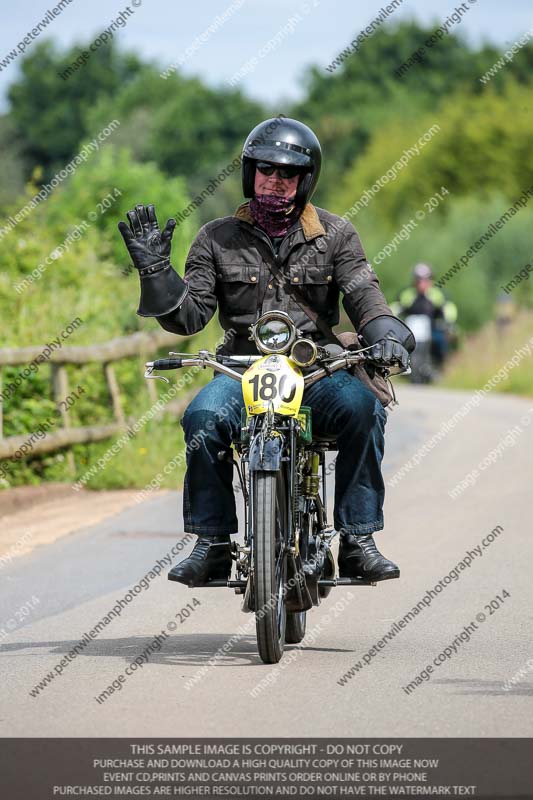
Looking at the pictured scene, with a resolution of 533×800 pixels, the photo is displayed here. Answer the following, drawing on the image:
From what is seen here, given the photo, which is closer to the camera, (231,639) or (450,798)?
(450,798)

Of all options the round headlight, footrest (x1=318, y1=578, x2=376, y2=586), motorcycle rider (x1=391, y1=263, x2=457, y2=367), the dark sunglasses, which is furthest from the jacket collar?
motorcycle rider (x1=391, y1=263, x2=457, y2=367)

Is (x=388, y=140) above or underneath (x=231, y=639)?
above

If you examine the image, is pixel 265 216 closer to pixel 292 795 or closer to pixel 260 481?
pixel 260 481

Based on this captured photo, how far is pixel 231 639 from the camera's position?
Result: 279 inches

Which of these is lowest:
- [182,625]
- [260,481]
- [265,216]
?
[182,625]

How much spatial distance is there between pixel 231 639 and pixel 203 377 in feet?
31.7

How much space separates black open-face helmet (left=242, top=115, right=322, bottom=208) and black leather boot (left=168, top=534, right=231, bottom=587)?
1534mm

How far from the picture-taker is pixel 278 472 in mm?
6094

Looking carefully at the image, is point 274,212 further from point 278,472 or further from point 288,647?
point 288,647

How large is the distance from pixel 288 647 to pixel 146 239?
1.88m

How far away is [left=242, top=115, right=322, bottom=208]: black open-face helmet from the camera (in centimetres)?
670

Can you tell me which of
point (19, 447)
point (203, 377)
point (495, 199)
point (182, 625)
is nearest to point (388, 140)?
point (495, 199)

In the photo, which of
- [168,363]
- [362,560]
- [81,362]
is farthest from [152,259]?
[81,362]

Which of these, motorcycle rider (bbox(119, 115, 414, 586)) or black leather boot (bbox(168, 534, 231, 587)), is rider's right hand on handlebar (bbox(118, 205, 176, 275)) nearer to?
motorcycle rider (bbox(119, 115, 414, 586))
